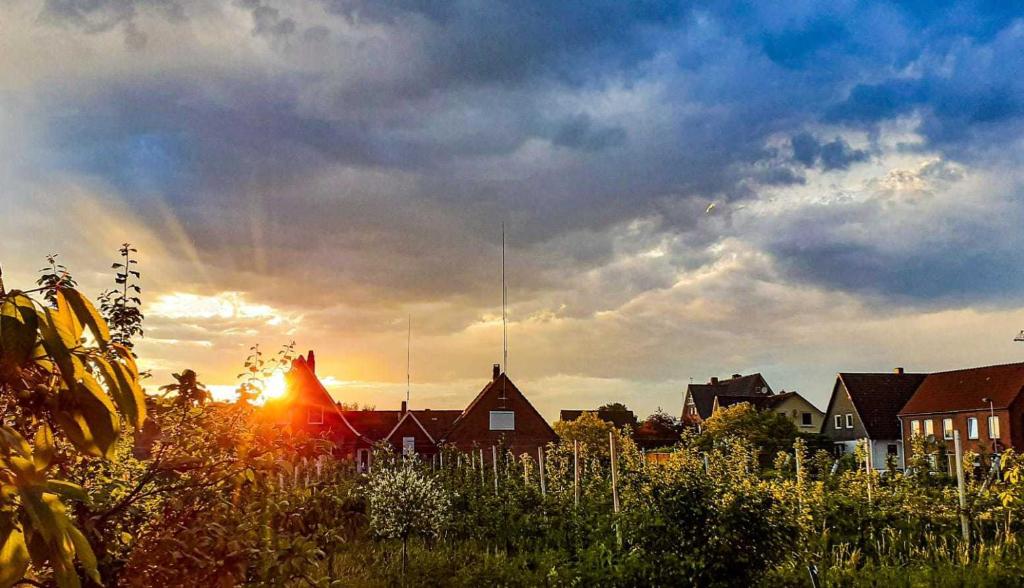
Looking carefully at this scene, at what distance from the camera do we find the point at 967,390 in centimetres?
5181

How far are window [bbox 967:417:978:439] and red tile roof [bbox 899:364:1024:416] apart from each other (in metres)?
0.66

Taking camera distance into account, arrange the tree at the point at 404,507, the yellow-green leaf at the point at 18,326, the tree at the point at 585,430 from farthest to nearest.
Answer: the tree at the point at 585,430, the tree at the point at 404,507, the yellow-green leaf at the point at 18,326

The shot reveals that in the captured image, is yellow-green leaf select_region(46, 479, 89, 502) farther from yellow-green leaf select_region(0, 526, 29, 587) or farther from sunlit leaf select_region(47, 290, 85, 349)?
sunlit leaf select_region(47, 290, 85, 349)

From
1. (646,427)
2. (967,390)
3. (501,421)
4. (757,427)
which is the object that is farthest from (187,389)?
(646,427)

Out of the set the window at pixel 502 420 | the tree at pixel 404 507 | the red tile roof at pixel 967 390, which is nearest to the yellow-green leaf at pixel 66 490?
the tree at pixel 404 507

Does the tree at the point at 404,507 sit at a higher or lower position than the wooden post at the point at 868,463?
lower

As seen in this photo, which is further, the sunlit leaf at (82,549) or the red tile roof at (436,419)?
the red tile roof at (436,419)

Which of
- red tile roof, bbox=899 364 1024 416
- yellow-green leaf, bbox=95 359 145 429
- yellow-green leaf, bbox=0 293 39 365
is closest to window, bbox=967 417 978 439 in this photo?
red tile roof, bbox=899 364 1024 416

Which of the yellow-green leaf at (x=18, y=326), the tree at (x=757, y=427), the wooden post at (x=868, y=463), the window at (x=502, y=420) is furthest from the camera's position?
the window at (x=502, y=420)

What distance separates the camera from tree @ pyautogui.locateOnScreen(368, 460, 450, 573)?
51.0ft

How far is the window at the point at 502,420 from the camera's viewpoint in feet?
158

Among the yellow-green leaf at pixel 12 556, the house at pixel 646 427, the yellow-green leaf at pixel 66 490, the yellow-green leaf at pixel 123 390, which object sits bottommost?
the house at pixel 646 427

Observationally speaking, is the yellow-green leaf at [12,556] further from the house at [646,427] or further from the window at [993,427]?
the window at [993,427]

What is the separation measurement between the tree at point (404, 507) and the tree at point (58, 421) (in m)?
14.1
